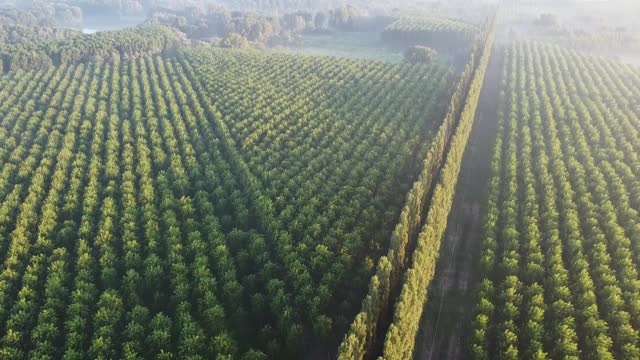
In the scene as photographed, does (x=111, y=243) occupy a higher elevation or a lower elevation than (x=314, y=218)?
lower

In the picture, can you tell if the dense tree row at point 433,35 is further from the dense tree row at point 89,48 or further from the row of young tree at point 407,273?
the row of young tree at point 407,273

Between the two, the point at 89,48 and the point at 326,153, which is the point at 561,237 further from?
the point at 89,48

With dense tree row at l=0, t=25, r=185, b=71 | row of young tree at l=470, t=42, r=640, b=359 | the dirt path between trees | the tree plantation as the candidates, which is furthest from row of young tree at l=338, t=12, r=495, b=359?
dense tree row at l=0, t=25, r=185, b=71

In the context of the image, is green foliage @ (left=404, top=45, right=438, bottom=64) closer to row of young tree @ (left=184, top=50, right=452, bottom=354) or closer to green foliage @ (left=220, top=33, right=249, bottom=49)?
row of young tree @ (left=184, top=50, right=452, bottom=354)

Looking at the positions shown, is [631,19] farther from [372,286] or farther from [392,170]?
[372,286]

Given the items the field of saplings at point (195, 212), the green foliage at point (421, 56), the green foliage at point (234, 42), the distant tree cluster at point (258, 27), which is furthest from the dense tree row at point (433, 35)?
the field of saplings at point (195, 212)

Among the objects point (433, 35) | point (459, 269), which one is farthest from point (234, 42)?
point (459, 269)
